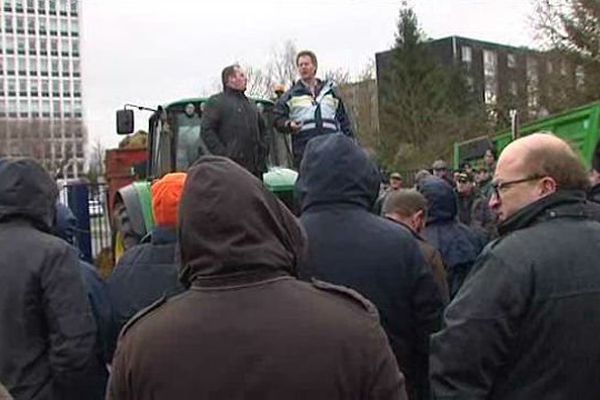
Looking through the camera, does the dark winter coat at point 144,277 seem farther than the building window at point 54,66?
No

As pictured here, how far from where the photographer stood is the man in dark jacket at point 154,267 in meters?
4.61

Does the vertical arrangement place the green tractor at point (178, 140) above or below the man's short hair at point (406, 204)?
above

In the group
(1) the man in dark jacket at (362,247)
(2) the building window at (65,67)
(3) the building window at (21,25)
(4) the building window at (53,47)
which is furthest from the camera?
(2) the building window at (65,67)

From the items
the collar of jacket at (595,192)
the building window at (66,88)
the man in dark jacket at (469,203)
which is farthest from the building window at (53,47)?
the collar of jacket at (595,192)

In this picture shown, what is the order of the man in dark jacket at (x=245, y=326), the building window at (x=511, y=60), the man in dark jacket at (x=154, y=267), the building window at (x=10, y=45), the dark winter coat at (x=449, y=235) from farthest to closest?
A: the building window at (x=10, y=45) < the building window at (x=511, y=60) < the dark winter coat at (x=449, y=235) < the man in dark jacket at (x=154, y=267) < the man in dark jacket at (x=245, y=326)

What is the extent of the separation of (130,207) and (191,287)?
18.5 feet

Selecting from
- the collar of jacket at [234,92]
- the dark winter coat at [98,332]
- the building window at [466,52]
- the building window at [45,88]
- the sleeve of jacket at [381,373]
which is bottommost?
the dark winter coat at [98,332]

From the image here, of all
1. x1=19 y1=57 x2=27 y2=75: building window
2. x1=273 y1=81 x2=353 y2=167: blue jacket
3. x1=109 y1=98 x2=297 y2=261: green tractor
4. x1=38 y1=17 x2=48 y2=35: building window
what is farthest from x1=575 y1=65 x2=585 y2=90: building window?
x1=38 y1=17 x2=48 y2=35: building window

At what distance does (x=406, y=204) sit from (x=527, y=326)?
84.8 inches

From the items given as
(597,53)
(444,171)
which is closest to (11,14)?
(597,53)

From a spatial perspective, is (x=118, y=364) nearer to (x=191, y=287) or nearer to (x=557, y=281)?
(x=191, y=287)

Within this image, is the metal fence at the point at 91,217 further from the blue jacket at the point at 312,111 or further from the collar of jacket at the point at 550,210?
the collar of jacket at the point at 550,210

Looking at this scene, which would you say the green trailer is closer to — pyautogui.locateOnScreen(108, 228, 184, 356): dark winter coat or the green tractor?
the green tractor

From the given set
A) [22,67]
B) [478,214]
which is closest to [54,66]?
[22,67]
